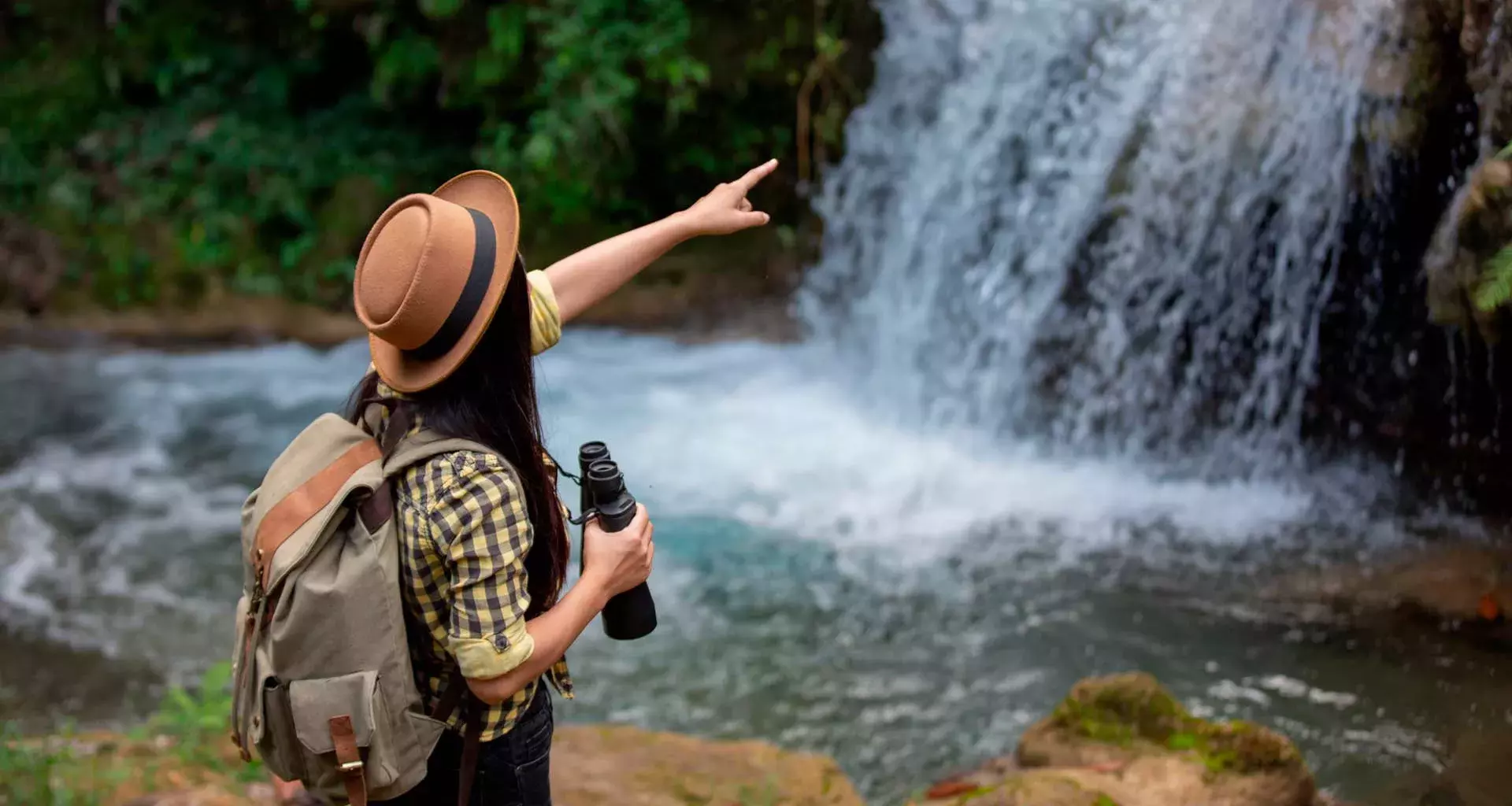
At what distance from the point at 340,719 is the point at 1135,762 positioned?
2293 millimetres

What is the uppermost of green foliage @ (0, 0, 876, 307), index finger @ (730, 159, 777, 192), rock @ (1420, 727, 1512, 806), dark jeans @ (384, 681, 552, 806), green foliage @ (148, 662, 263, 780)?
green foliage @ (0, 0, 876, 307)

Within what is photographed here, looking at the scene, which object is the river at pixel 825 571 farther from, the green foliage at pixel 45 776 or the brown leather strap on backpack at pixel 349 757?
the brown leather strap on backpack at pixel 349 757

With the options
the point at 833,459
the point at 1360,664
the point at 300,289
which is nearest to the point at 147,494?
the point at 300,289

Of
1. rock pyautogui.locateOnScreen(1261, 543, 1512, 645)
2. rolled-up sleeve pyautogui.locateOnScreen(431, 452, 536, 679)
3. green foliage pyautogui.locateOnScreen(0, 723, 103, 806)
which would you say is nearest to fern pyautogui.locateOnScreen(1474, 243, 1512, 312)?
rock pyautogui.locateOnScreen(1261, 543, 1512, 645)

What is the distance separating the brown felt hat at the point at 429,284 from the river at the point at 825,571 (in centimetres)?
261

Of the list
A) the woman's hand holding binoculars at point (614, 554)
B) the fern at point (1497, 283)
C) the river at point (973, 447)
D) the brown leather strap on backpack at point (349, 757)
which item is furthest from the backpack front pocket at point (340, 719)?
the fern at point (1497, 283)

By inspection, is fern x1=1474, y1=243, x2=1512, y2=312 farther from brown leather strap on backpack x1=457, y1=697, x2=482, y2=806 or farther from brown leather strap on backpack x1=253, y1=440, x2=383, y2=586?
brown leather strap on backpack x1=253, y1=440, x2=383, y2=586

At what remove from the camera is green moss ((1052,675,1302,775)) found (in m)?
3.19

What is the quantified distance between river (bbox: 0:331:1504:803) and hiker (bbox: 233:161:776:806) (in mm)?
2353

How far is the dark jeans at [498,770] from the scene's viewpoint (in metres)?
1.94

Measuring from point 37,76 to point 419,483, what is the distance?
863 centimetres

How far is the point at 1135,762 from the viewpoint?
3.27 m

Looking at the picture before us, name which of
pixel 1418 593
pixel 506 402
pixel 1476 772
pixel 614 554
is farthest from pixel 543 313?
pixel 1418 593

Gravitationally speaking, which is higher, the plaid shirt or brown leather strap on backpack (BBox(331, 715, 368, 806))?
the plaid shirt
